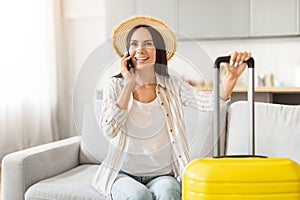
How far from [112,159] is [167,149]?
0.75 ft

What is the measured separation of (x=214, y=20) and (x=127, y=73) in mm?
2337

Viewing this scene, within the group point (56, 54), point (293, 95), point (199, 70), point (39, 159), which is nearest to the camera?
point (199, 70)

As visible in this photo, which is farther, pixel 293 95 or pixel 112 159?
pixel 293 95

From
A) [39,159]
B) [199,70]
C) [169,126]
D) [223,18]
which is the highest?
[223,18]

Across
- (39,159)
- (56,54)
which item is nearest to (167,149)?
(39,159)

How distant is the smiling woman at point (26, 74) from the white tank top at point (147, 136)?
7.56 ft

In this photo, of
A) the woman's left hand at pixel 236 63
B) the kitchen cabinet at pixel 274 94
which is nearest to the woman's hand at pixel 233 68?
the woman's left hand at pixel 236 63

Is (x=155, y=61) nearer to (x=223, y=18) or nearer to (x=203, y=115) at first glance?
(x=203, y=115)

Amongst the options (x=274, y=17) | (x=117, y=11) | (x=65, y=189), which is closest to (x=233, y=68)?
(x=65, y=189)

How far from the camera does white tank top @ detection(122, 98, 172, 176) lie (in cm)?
185

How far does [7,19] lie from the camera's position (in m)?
3.96

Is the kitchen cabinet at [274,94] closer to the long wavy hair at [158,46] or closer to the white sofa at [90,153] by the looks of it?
the white sofa at [90,153]

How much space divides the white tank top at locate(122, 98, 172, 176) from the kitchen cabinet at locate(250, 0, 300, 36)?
2322mm

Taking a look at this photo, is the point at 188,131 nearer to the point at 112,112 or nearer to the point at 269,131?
the point at 112,112
